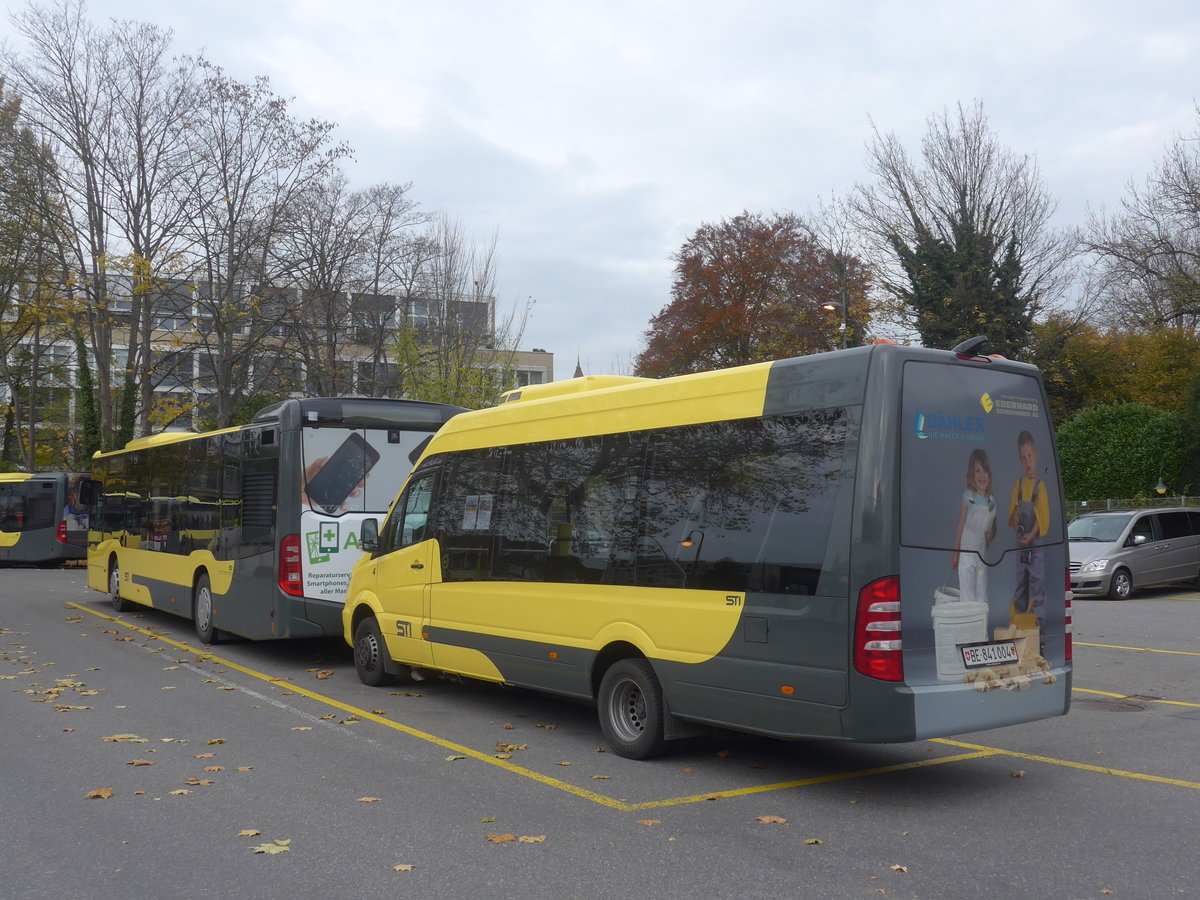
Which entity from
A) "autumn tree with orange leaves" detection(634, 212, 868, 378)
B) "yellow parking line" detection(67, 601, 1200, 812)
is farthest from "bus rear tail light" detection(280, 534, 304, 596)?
"autumn tree with orange leaves" detection(634, 212, 868, 378)

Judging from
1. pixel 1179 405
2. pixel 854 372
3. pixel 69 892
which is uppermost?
pixel 1179 405

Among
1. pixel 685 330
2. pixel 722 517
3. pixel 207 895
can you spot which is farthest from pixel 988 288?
pixel 207 895

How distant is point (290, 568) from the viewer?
12.2 metres

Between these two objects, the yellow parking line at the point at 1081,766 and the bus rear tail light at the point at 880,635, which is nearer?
the bus rear tail light at the point at 880,635

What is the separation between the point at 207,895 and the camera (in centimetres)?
482

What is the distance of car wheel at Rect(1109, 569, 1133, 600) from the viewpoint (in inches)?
843

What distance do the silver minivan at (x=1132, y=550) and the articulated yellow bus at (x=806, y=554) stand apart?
1558 cm

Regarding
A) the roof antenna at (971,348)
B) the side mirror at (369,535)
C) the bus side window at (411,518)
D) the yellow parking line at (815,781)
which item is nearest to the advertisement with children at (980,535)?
the roof antenna at (971,348)

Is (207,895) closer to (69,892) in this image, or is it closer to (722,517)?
(69,892)

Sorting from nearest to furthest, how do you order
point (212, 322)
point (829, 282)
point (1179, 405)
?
1. point (212, 322)
2. point (1179, 405)
3. point (829, 282)

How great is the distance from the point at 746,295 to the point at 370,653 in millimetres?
36481

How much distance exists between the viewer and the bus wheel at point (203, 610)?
1432cm

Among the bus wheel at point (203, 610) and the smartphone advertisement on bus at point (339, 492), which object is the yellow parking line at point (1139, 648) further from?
the bus wheel at point (203, 610)

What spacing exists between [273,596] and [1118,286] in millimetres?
40044
